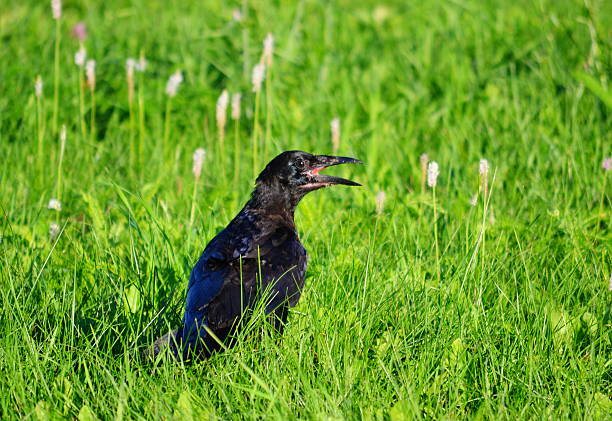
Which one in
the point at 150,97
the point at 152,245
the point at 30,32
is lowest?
the point at 152,245

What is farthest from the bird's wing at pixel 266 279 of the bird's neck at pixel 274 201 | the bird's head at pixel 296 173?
the bird's head at pixel 296 173

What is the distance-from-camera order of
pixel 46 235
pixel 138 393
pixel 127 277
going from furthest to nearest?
pixel 46 235 < pixel 127 277 < pixel 138 393

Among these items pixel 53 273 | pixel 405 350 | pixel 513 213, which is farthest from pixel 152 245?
pixel 513 213

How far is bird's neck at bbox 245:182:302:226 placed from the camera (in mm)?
3912

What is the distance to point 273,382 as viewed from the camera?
2930mm

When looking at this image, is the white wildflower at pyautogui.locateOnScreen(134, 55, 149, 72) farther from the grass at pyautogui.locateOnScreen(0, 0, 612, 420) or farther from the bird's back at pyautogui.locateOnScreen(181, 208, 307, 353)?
the bird's back at pyautogui.locateOnScreen(181, 208, 307, 353)

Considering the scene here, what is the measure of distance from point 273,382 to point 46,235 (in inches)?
72.6

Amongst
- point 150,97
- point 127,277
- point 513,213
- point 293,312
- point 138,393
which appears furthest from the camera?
point 150,97

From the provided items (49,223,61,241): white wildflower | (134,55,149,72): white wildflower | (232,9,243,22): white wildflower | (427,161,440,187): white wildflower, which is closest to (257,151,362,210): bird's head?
(427,161,440,187): white wildflower

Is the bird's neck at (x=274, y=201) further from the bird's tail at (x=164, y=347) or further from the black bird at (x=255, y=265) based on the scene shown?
the bird's tail at (x=164, y=347)

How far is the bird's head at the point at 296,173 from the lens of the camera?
156 inches

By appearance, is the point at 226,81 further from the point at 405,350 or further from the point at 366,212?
the point at 405,350

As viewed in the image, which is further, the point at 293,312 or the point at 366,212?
the point at 366,212

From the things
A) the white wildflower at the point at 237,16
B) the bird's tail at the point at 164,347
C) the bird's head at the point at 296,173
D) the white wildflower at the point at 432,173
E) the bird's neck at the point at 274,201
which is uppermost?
the white wildflower at the point at 237,16
